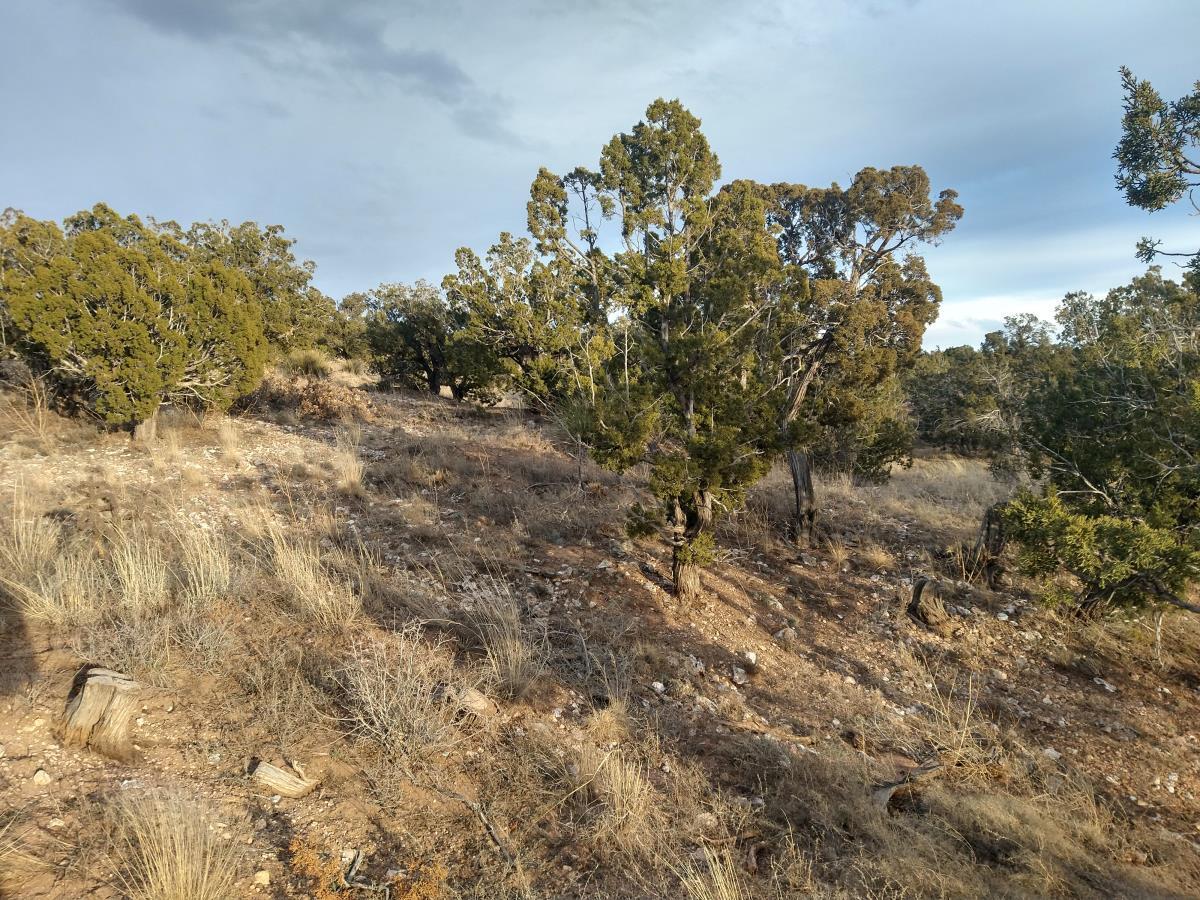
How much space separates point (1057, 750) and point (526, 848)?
4.31 metres

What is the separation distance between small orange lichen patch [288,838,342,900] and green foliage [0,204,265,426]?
914 centimetres

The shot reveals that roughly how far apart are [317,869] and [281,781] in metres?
0.63

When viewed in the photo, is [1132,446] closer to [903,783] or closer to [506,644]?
[903,783]

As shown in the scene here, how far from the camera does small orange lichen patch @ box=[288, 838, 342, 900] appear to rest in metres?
2.46

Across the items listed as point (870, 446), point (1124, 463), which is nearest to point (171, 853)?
point (1124, 463)

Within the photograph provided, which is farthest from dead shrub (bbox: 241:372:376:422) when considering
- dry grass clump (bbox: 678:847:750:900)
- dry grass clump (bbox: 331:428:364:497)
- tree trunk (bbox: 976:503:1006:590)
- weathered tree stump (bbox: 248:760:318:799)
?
tree trunk (bbox: 976:503:1006:590)

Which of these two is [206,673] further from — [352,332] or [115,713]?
[352,332]

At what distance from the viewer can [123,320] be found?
29.3ft

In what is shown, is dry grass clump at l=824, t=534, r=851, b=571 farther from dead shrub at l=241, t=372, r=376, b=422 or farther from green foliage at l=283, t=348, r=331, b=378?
green foliage at l=283, t=348, r=331, b=378

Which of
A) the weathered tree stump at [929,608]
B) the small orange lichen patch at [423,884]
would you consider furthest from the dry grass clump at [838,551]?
the small orange lichen patch at [423,884]

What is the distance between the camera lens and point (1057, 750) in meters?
4.41

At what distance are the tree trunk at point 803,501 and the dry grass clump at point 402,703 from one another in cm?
593

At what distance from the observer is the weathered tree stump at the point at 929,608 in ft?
20.2

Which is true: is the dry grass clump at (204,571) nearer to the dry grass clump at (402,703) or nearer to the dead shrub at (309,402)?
the dry grass clump at (402,703)
